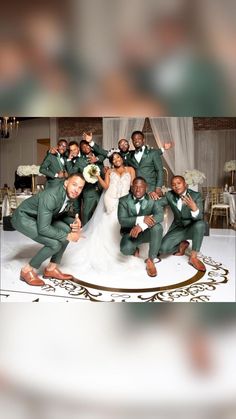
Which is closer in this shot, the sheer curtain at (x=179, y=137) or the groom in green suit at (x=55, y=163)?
the groom in green suit at (x=55, y=163)

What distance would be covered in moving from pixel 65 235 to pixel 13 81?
5.83ft

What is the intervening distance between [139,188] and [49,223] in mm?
704

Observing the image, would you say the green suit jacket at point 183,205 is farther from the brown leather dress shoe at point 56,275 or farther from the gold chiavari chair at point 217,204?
the gold chiavari chair at point 217,204

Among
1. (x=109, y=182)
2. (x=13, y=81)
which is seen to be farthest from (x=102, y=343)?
(x=109, y=182)

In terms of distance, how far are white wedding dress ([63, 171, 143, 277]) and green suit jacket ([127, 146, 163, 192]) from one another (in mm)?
456

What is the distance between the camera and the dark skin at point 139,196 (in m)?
2.53

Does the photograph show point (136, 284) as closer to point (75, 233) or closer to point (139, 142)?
point (75, 233)

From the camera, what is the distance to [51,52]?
1.63 ft

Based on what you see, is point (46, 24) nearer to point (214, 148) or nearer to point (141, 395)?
A: point (141, 395)

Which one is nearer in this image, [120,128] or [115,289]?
[115,289]

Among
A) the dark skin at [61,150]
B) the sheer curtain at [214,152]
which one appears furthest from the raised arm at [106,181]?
the sheer curtain at [214,152]

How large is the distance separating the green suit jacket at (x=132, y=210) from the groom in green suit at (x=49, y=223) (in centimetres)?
38

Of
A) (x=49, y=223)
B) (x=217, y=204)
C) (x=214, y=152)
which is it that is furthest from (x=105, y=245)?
(x=214, y=152)

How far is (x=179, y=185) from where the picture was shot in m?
2.64
